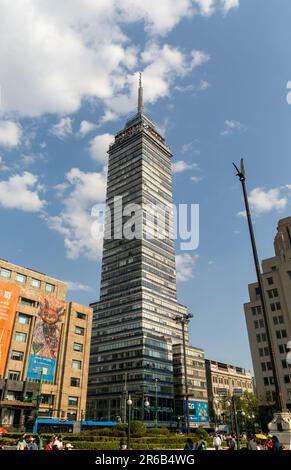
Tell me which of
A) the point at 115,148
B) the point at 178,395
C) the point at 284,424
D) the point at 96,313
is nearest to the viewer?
the point at 284,424

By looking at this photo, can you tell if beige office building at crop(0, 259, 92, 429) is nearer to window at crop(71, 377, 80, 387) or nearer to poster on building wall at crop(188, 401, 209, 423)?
window at crop(71, 377, 80, 387)

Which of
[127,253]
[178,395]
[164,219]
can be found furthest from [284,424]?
[164,219]

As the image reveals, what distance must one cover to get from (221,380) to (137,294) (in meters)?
44.8

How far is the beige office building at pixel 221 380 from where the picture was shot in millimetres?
115500

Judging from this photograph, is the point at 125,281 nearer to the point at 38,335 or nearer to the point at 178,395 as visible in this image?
the point at 178,395

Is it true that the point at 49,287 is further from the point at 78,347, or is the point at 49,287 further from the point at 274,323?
the point at 274,323

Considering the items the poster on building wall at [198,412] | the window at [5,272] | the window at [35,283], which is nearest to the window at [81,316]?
the window at [35,283]

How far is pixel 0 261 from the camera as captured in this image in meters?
56.8

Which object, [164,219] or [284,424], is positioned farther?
[164,219]

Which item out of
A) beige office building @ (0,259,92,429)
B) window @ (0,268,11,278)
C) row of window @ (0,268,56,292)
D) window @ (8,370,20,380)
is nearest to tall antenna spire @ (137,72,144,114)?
row of window @ (0,268,56,292)

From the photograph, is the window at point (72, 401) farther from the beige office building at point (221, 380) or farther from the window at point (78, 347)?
the beige office building at point (221, 380)

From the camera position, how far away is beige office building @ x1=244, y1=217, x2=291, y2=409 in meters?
70.2

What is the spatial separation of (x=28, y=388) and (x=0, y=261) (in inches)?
793

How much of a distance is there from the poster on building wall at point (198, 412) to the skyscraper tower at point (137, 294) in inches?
237
